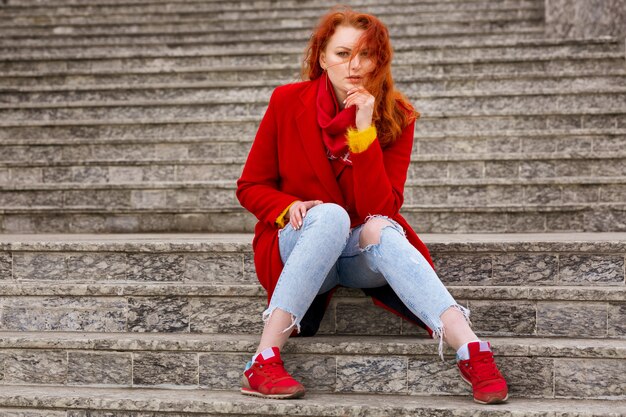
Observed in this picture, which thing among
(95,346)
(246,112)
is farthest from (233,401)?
(246,112)

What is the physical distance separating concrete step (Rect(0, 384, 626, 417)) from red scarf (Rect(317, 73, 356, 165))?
0.80 m

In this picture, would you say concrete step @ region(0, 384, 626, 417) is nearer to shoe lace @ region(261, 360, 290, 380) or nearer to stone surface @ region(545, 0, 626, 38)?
shoe lace @ region(261, 360, 290, 380)

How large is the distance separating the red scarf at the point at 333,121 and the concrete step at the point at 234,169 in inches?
65.5

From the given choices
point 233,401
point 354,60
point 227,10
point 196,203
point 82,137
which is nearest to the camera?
point 233,401

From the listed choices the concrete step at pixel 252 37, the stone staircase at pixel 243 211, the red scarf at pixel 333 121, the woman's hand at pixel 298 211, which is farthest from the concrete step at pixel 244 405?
the concrete step at pixel 252 37

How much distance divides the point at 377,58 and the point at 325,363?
102 cm

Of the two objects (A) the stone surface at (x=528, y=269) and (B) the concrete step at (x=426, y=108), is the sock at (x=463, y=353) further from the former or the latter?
(B) the concrete step at (x=426, y=108)

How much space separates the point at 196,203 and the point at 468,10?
11.7ft

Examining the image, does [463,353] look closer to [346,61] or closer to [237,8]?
[346,61]

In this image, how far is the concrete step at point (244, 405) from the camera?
7.86 ft

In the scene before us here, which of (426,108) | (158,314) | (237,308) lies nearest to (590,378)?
(237,308)

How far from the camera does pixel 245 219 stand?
165 inches

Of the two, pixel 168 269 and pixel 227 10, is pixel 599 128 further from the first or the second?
pixel 227 10

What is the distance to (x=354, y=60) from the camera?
2.67 metres
